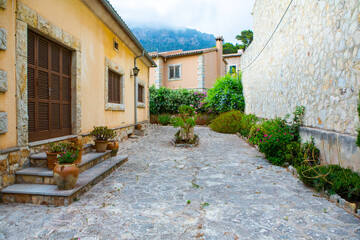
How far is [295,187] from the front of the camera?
11.7ft

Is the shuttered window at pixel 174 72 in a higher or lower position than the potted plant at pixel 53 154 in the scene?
higher

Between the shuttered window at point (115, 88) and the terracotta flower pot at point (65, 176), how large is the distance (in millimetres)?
4759

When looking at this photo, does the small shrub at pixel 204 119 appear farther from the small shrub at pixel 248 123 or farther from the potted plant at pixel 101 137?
the potted plant at pixel 101 137

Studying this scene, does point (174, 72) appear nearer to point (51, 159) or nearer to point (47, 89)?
point (47, 89)

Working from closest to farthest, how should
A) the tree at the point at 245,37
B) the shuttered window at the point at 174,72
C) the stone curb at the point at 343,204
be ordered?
the stone curb at the point at 343,204 → the shuttered window at the point at 174,72 → the tree at the point at 245,37

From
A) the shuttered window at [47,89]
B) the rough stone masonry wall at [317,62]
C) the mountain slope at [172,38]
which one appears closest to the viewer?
the rough stone masonry wall at [317,62]

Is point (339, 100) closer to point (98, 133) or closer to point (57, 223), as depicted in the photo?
point (57, 223)

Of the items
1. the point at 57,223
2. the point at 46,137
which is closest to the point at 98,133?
the point at 46,137

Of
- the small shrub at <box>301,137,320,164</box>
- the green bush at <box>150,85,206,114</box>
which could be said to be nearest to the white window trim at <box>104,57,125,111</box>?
the small shrub at <box>301,137,320,164</box>

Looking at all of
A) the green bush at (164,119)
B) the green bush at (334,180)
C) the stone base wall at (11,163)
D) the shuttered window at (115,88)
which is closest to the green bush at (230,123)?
the green bush at (164,119)

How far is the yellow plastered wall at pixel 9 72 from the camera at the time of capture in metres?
2.99

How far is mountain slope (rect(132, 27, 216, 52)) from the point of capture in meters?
99.6

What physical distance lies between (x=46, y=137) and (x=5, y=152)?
4.03 ft

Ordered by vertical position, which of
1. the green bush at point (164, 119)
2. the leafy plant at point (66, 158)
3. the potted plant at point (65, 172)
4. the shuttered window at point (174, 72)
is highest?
the shuttered window at point (174, 72)
